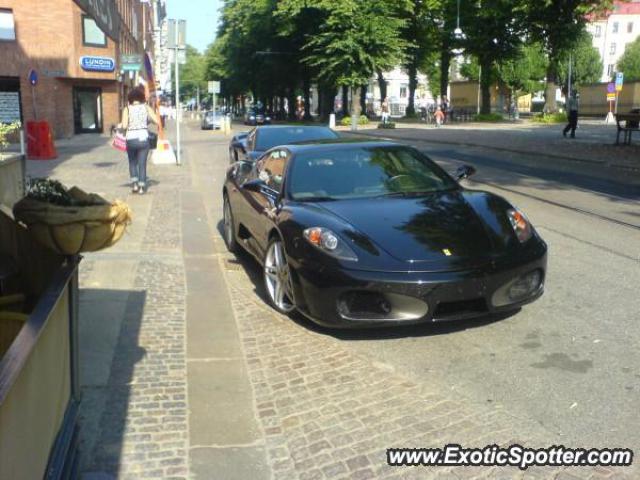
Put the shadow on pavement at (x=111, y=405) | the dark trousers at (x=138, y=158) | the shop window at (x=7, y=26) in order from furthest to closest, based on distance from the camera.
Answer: the shop window at (x=7, y=26) < the dark trousers at (x=138, y=158) < the shadow on pavement at (x=111, y=405)

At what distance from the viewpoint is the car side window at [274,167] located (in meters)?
6.03

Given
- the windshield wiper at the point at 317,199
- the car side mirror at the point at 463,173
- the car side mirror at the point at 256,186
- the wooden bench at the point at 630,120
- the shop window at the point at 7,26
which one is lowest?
the windshield wiper at the point at 317,199

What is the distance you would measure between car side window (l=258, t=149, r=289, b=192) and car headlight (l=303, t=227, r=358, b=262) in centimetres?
114

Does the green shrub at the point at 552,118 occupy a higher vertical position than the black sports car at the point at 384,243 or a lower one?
higher

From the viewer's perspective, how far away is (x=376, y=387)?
394 cm

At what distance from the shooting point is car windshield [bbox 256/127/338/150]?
11.3 m

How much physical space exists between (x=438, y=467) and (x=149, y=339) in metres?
2.52

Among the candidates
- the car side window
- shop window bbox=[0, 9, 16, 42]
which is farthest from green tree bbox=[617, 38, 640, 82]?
the car side window

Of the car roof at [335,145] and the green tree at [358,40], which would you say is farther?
the green tree at [358,40]

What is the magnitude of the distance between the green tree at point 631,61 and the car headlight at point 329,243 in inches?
3910

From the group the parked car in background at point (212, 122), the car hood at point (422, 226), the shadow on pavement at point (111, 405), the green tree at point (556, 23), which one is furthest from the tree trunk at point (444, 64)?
the shadow on pavement at point (111, 405)

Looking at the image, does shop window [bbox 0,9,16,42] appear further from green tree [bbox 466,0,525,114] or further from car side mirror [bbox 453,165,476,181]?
car side mirror [bbox 453,165,476,181]

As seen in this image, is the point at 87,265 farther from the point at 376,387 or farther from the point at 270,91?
the point at 270,91

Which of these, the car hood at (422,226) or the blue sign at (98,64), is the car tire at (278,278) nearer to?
the car hood at (422,226)
